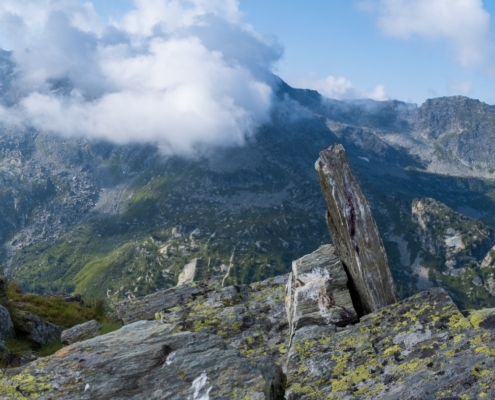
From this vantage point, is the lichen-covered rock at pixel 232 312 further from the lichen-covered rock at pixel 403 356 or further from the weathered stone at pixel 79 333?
the weathered stone at pixel 79 333

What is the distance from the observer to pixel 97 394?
10.9 metres

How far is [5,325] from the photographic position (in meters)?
18.8

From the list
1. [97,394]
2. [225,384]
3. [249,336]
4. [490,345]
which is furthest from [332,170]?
[97,394]

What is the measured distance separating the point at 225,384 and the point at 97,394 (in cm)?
330

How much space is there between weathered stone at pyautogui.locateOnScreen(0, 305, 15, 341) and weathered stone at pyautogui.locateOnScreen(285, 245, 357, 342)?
41.1 ft

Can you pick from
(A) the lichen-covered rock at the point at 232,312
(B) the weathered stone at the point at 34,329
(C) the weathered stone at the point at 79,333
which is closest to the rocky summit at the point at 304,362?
(A) the lichen-covered rock at the point at 232,312

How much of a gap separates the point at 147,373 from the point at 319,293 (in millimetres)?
10649

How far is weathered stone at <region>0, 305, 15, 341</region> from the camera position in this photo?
1850 centimetres

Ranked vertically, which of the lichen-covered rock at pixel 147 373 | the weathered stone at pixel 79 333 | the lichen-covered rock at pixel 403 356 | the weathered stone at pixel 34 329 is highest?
the weathered stone at pixel 34 329

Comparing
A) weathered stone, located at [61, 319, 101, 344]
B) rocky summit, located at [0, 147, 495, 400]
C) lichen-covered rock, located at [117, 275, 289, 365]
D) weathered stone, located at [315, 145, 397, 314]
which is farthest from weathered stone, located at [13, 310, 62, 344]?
weathered stone, located at [315, 145, 397, 314]

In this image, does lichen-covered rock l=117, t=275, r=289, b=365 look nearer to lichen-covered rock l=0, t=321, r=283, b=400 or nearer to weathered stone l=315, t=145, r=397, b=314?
weathered stone l=315, t=145, r=397, b=314

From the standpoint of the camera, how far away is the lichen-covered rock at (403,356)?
1120cm

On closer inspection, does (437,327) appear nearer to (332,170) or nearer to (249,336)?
(249,336)

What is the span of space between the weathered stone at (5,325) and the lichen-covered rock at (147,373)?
26.3ft
